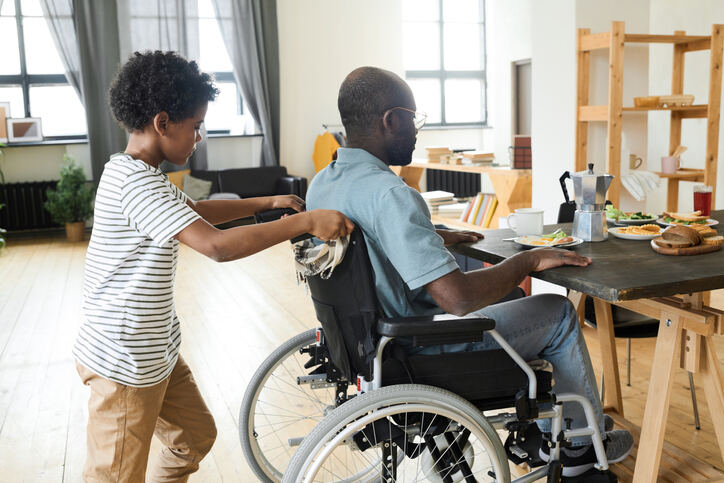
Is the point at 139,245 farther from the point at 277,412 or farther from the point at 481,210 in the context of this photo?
the point at 481,210

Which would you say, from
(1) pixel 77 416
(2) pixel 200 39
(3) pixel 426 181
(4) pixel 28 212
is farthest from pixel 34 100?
(1) pixel 77 416

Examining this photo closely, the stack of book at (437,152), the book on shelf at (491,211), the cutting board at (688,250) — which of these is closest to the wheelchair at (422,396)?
the cutting board at (688,250)

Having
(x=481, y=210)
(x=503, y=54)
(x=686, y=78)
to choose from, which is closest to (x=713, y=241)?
(x=481, y=210)

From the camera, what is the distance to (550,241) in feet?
6.14

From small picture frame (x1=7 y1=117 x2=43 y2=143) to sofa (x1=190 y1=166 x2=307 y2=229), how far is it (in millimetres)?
1679

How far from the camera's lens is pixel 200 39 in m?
8.01

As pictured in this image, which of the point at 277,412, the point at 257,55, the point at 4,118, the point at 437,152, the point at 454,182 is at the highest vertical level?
the point at 257,55

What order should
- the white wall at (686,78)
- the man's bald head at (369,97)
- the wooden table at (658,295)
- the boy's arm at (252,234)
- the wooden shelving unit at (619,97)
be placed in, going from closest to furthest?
the boy's arm at (252,234), the wooden table at (658,295), the man's bald head at (369,97), the wooden shelving unit at (619,97), the white wall at (686,78)

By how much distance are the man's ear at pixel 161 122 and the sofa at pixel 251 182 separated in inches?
235

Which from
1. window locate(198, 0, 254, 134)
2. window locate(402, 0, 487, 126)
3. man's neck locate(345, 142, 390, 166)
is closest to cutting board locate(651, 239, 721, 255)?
man's neck locate(345, 142, 390, 166)

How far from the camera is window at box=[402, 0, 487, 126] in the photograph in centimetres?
909

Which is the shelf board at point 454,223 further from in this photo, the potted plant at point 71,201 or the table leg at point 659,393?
the potted plant at point 71,201

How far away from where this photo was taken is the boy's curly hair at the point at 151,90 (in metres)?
1.40

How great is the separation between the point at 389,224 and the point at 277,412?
56.0 inches
